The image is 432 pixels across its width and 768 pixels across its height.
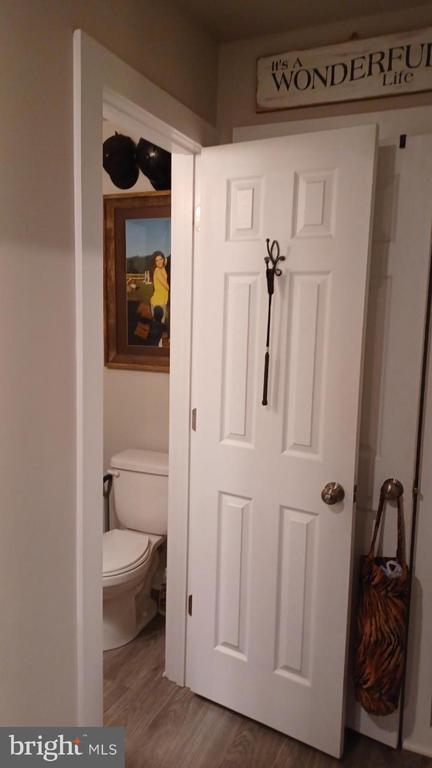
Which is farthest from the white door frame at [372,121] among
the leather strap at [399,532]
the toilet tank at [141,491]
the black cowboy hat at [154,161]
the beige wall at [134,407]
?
the toilet tank at [141,491]

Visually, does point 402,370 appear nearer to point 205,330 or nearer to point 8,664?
point 205,330

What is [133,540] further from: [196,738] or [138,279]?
[138,279]

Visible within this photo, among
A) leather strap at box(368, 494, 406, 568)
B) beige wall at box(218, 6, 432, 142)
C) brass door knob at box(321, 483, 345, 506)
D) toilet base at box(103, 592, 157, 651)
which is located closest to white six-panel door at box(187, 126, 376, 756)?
brass door knob at box(321, 483, 345, 506)

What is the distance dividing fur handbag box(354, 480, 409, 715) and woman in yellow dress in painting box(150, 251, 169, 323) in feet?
4.50

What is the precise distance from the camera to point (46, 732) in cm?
129

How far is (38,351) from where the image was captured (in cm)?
118

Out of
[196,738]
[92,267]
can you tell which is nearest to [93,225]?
[92,267]

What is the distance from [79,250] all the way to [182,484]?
103 cm

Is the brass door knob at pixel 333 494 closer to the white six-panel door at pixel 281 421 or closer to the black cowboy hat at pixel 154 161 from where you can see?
the white six-panel door at pixel 281 421

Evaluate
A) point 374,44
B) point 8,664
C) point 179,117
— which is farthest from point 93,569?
point 374,44

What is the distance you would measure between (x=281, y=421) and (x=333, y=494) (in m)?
0.28

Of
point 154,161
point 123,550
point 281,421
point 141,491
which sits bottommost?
point 123,550

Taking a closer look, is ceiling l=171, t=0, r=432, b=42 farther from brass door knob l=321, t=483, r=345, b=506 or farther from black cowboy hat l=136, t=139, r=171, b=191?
brass door knob l=321, t=483, r=345, b=506

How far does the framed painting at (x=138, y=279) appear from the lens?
2533 mm
